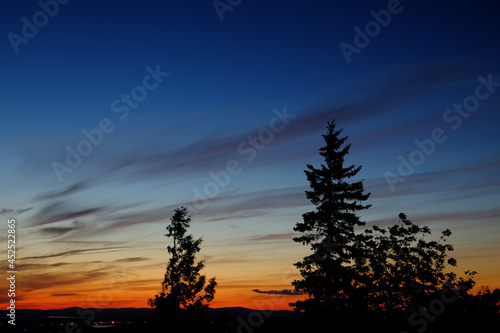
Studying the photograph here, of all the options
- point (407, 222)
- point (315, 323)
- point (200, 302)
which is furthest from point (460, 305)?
point (200, 302)

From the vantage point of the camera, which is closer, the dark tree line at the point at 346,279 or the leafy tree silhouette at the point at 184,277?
the dark tree line at the point at 346,279

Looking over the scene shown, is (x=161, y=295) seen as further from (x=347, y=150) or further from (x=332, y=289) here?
(x=347, y=150)

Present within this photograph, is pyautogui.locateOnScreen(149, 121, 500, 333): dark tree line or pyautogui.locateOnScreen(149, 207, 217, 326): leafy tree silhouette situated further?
pyautogui.locateOnScreen(149, 207, 217, 326): leafy tree silhouette

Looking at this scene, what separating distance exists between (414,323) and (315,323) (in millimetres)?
5856

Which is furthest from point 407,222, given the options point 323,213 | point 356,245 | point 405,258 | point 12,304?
point 12,304

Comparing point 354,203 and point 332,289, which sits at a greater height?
point 354,203

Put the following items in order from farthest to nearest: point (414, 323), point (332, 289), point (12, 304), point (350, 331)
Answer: point (332, 289) < point (12, 304) < point (350, 331) < point (414, 323)

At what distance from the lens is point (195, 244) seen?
41.4 metres

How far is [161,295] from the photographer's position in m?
39.2

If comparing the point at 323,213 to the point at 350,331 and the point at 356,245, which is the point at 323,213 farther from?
the point at 350,331

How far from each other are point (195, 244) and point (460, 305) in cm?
2697

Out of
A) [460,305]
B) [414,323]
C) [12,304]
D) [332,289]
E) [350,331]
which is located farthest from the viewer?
[332,289]

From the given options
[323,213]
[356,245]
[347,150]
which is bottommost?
[356,245]

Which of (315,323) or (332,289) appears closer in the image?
(315,323)
